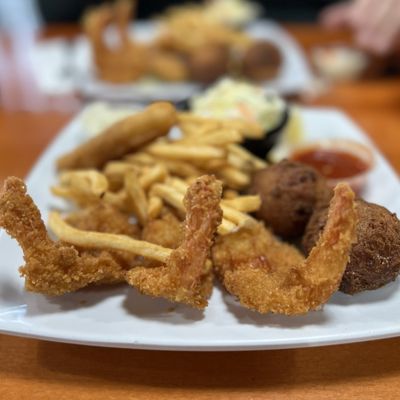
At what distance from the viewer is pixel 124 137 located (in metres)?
2.02

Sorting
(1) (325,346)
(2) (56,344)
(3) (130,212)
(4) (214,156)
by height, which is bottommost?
(1) (325,346)

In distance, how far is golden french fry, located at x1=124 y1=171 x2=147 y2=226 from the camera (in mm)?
1768

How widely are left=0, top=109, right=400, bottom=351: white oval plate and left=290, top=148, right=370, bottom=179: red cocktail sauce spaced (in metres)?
0.77

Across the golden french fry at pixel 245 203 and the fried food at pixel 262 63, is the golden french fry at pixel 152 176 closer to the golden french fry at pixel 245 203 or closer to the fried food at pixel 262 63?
the golden french fry at pixel 245 203

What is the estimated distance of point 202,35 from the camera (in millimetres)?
3984

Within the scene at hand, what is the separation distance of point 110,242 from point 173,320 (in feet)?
1.00

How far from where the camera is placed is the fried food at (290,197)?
1766 mm

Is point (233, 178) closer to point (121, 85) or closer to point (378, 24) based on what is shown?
point (121, 85)

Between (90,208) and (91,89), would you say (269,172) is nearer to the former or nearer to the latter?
(90,208)

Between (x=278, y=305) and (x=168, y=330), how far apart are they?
0.30 metres

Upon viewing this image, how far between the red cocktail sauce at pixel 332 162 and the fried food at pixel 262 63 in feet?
4.51

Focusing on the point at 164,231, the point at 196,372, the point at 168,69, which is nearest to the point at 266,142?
the point at 164,231

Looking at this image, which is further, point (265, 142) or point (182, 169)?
point (265, 142)

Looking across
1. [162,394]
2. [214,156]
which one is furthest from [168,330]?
[214,156]
